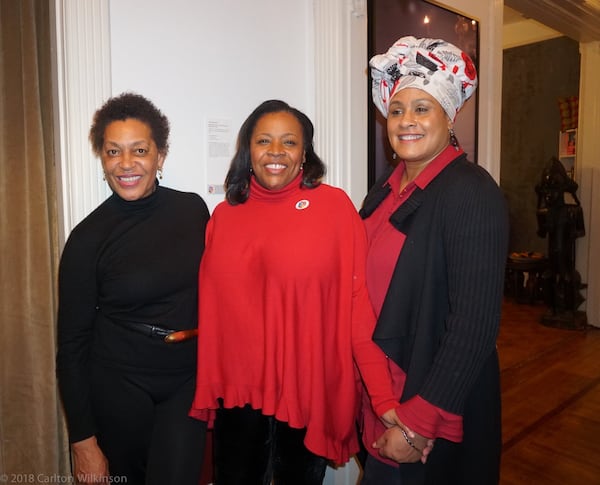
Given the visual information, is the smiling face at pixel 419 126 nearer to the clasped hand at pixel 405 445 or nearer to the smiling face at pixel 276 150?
the smiling face at pixel 276 150

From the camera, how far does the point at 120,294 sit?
4.38ft

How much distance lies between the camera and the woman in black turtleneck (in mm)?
1328

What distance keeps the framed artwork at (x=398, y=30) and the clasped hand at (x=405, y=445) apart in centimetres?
138

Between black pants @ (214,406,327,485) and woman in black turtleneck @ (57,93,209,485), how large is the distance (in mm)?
88

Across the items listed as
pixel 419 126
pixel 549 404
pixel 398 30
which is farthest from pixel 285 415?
pixel 549 404

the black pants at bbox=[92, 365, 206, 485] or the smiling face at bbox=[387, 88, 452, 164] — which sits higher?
the smiling face at bbox=[387, 88, 452, 164]

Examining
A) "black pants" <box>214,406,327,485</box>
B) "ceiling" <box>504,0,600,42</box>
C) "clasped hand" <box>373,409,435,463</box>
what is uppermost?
"ceiling" <box>504,0,600,42</box>

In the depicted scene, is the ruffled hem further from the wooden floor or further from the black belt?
the wooden floor

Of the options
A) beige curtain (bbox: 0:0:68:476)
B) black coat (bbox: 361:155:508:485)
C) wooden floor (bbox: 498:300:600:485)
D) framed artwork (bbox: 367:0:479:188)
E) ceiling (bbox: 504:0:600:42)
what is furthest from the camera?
ceiling (bbox: 504:0:600:42)

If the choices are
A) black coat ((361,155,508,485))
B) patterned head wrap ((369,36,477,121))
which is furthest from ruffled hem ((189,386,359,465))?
patterned head wrap ((369,36,477,121))

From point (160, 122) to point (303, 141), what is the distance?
1.54ft

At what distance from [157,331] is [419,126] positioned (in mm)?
973

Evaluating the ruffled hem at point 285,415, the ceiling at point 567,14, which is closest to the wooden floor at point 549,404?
the ruffled hem at point 285,415

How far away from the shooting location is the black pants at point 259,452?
1.42 meters
